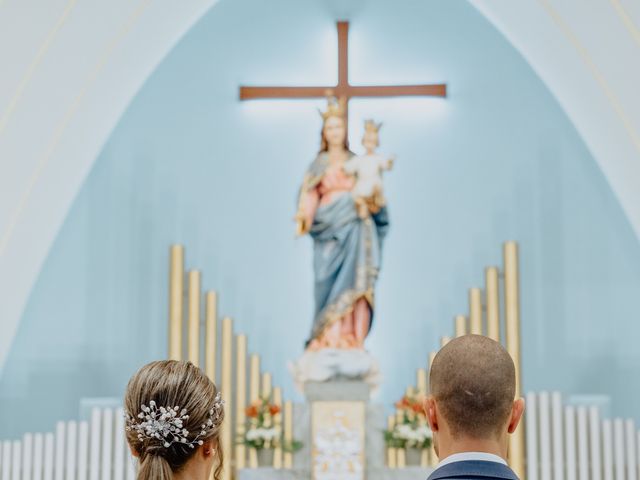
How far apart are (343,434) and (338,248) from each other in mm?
1055

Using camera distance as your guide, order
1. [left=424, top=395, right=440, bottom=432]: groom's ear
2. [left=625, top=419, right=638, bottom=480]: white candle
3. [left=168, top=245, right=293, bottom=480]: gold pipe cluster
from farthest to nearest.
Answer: [left=168, top=245, right=293, bottom=480]: gold pipe cluster
[left=625, top=419, right=638, bottom=480]: white candle
[left=424, top=395, right=440, bottom=432]: groom's ear

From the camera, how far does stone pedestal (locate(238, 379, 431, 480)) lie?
670cm

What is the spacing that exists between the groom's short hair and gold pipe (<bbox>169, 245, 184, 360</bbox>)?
5730 millimetres

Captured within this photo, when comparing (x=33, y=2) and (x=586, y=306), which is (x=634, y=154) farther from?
(x=33, y=2)

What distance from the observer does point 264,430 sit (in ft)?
22.7

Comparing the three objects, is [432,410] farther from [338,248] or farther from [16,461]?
[16,461]

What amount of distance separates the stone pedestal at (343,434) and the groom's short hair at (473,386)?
469 centimetres

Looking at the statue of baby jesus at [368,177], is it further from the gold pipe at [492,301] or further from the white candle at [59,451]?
the white candle at [59,451]

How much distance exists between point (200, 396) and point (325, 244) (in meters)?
4.81

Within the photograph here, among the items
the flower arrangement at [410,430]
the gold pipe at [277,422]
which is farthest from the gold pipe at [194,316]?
the flower arrangement at [410,430]

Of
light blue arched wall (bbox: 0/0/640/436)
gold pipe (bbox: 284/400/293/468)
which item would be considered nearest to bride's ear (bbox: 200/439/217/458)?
gold pipe (bbox: 284/400/293/468)

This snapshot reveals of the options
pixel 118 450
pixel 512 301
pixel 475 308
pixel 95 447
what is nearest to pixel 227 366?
pixel 118 450

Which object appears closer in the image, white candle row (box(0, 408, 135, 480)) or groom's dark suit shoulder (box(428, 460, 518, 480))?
groom's dark suit shoulder (box(428, 460, 518, 480))

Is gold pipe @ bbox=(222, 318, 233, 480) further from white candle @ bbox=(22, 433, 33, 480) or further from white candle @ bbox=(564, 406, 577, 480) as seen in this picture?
white candle @ bbox=(564, 406, 577, 480)
